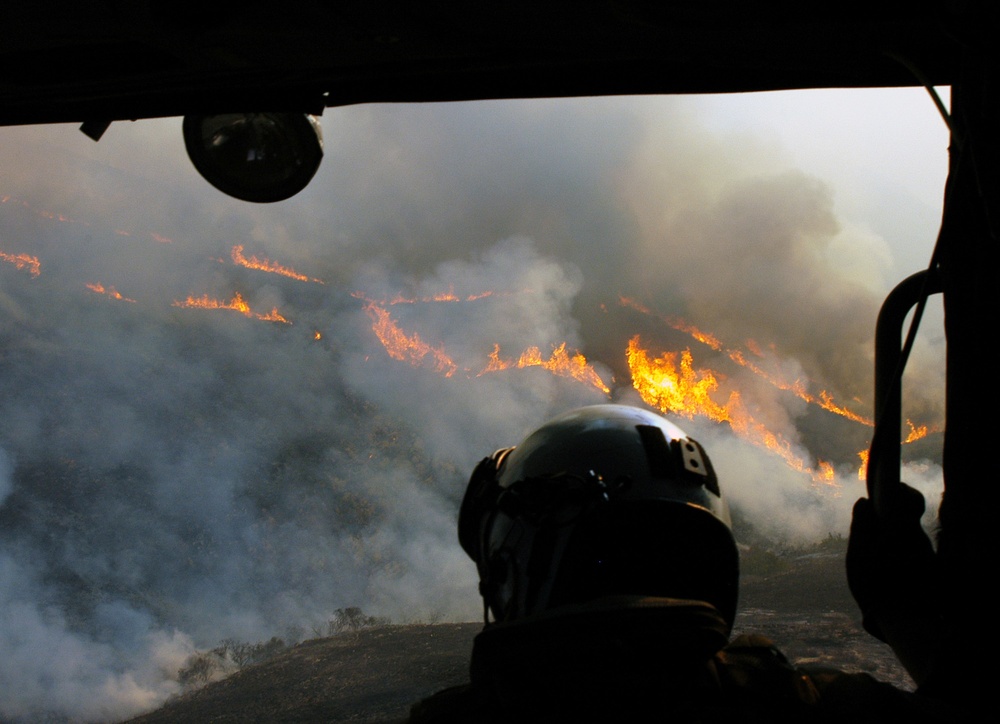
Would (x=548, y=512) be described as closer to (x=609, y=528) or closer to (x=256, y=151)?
(x=609, y=528)

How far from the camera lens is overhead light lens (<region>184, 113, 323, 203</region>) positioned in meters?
2.54

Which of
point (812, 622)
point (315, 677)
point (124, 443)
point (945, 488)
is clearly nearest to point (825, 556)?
point (812, 622)

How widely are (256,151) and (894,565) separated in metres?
2.67

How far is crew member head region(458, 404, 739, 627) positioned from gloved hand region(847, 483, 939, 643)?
1.37ft

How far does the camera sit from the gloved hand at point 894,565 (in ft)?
5.92

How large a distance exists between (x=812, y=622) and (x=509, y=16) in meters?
17.6

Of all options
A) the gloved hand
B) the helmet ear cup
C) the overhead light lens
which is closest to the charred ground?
the helmet ear cup

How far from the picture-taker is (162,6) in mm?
2182

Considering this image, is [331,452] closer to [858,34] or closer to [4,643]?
[4,643]

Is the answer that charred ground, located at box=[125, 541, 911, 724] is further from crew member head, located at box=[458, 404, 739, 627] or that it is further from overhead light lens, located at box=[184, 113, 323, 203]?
overhead light lens, located at box=[184, 113, 323, 203]

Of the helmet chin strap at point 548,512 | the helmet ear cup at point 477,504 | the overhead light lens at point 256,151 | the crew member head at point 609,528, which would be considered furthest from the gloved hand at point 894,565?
the overhead light lens at point 256,151

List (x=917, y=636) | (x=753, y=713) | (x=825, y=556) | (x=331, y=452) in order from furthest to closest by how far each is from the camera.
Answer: (x=331, y=452)
(x=825, y=556)
(x=917, y=636)
(x=753, y=713)

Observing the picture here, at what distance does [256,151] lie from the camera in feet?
8.38

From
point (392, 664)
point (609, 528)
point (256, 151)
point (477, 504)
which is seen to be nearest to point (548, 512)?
point (609, 528)
